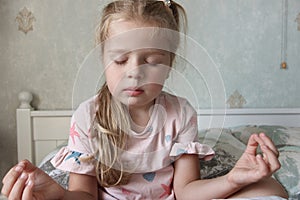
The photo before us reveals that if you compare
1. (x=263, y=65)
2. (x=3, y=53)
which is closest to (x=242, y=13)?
(x=263, y=65)

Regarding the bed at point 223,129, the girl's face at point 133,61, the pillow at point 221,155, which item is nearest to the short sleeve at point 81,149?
the girl's face at point 133,61

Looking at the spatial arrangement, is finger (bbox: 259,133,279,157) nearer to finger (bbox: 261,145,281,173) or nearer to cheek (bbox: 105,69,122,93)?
finger (bbox: 261,145,281,173)

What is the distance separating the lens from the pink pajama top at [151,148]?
29.8 inches

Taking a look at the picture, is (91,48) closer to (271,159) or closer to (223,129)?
(223,129)

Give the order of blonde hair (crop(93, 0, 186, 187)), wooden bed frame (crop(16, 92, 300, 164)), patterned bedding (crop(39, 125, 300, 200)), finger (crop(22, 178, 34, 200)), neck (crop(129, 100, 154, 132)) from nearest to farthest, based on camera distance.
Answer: finger (crop(22, 178, 34, 200)) < blonde hair (crop(93, 0, 186, 187)) < neck (crop(129, 100, 154, 132)) < patterned bedding (crop(39, 125, 300, 200)) < wooden bed frame (crop(16, 92, 300, 164))

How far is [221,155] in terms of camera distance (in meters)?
1.03

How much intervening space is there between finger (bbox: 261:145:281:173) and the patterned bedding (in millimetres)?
129

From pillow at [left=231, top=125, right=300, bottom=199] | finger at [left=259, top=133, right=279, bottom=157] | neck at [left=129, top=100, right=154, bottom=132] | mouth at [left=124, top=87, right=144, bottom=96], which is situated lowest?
pillow at [left=231, top=125, right=300, bottom=199]

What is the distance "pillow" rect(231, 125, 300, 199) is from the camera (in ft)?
3.14

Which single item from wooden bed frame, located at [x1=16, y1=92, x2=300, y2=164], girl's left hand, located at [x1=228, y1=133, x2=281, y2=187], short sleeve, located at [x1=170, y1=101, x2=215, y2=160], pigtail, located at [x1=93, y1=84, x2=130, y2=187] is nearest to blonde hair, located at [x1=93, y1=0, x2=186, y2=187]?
pigtail, located at [x1=93, y1=84, x2=130, y2=187]

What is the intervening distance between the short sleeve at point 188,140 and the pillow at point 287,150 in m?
0.21

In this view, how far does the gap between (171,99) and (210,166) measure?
236mm

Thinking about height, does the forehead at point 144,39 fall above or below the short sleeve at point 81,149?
above

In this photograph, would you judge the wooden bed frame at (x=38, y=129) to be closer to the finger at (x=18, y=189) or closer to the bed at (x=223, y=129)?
the bed at (x=223, y=129)
